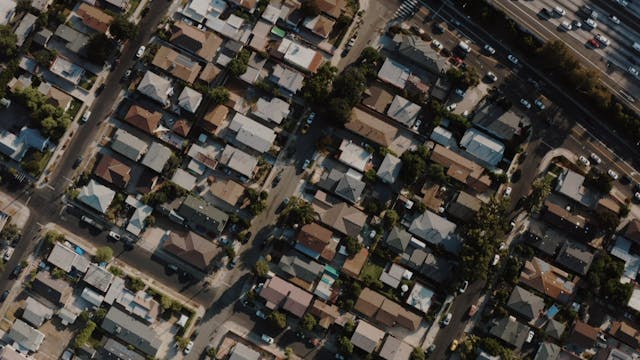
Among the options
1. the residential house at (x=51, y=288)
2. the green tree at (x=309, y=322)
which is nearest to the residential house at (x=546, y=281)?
the green tree at (x=309, y=322)

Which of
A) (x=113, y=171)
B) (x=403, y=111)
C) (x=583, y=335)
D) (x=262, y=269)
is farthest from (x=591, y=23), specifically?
(x=113, y=171)

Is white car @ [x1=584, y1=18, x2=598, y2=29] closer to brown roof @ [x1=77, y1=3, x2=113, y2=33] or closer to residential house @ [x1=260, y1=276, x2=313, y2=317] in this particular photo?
residential house @ [x1=260, y1=276, x2=313, y2=317]

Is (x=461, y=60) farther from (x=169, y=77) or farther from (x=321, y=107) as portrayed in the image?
(x=169, y=77)

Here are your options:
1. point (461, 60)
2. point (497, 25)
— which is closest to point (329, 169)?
point (461, 60)

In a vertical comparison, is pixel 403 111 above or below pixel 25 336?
above

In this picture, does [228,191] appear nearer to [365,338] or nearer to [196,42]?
[196,42]

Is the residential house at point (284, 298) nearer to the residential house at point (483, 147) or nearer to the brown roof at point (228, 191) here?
the brown roof at point (228, 191)
